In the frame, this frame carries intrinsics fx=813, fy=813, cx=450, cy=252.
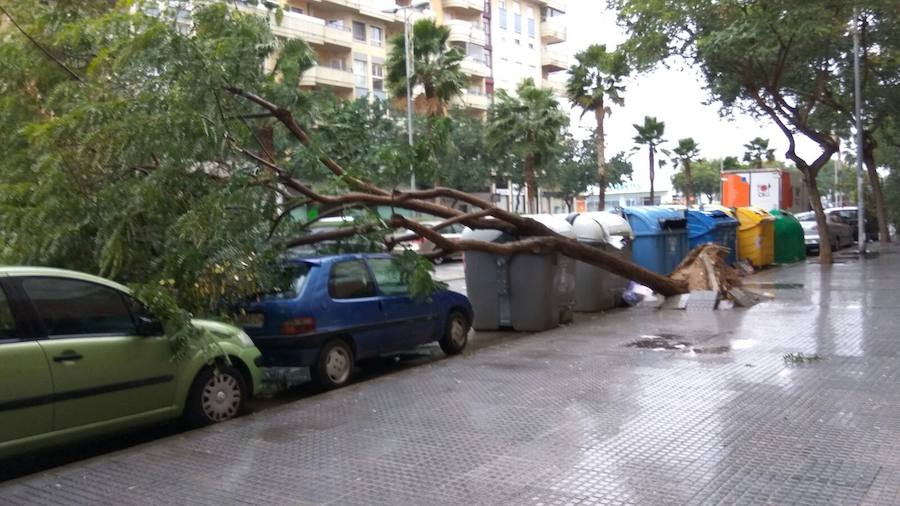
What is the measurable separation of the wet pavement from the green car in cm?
28

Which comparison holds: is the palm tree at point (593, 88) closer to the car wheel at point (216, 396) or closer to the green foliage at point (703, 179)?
the car wheel at point (216, 396)

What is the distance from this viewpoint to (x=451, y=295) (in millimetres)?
9867

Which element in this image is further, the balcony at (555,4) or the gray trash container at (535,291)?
the balcony at (555,4)

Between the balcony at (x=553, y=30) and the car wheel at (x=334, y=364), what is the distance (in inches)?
2347

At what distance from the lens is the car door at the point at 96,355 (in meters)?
5.57

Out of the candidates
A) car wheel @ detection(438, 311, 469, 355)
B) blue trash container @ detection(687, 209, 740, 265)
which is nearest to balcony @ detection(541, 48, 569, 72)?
blue trash container @ detection(687, 209, 740, 265)

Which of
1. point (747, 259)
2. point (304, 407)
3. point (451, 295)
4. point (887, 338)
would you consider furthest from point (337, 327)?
point (747, 259)

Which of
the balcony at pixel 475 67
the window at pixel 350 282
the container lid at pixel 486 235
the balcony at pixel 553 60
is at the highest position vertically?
the balcony at pixel 553 60

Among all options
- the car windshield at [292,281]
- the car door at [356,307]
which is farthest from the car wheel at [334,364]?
the car windshield at [292,281]

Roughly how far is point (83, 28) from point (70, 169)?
1.66 m

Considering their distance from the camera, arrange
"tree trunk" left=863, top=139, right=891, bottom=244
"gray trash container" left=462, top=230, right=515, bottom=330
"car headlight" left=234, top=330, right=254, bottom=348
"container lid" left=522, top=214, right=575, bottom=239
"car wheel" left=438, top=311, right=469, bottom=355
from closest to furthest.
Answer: "car headlight" left=234, top=330, right=254, bottom=348 → "car wheel" left=438, top=311, right=469, bottom=355 → "gray trash container" left=462, top=230, right=515, bottom=330 → "container lid" left=522, top=214, right=575, bottom=239 → "tree trunk" left=863, top=139, right=891, bottom=244

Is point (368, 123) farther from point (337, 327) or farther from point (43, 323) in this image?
point (43, 323)

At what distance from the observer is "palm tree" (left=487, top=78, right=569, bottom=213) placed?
3469cm

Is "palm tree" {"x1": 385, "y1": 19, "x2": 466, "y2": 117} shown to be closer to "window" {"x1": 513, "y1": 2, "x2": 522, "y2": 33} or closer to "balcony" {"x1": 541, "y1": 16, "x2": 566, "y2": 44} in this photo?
"window" {"x1": 513, "y1": 2, "x2": 522, "y2": 33}
